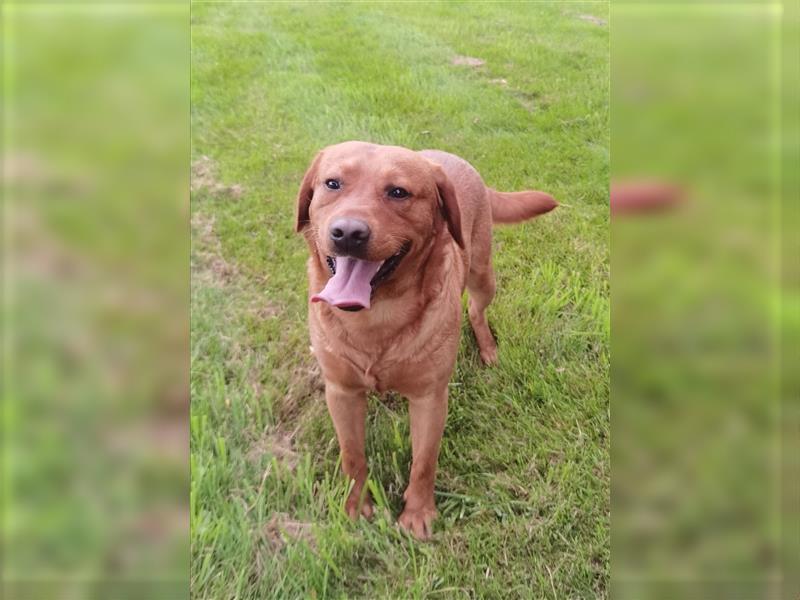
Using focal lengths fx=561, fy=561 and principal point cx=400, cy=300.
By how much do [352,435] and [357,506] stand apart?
0.24 metres

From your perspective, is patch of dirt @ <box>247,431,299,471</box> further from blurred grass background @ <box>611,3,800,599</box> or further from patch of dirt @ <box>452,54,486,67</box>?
patch of dirt @ <box>452,54,486,67</box>

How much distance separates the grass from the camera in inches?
67.4

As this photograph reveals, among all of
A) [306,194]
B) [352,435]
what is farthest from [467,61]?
[352,435]

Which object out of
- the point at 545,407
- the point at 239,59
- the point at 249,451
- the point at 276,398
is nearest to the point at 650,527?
the point at 545,407

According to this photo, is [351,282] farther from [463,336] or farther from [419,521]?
[463,336]

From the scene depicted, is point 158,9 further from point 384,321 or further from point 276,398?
point 276,398

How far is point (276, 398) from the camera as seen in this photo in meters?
2.17

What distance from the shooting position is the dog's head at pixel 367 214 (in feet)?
4.75

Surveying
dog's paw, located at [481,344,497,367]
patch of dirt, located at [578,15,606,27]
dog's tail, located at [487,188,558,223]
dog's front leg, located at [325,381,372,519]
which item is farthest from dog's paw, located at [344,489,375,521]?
patch of dirt, located at [578,15,606,27]

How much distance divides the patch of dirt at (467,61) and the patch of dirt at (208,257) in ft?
4.27

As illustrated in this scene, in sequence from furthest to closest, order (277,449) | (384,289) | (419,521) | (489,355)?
(489,355) < (277,449) < (419,521) < (384,289)

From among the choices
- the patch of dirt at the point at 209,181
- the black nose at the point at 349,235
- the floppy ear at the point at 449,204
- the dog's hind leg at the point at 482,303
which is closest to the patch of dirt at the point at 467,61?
the dog's hind leg at the point at 482,303

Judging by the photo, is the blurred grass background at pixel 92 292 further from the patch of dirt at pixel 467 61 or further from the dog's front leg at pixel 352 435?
the patch of dirt at pixel 467 61

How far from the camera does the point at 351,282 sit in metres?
1.54
